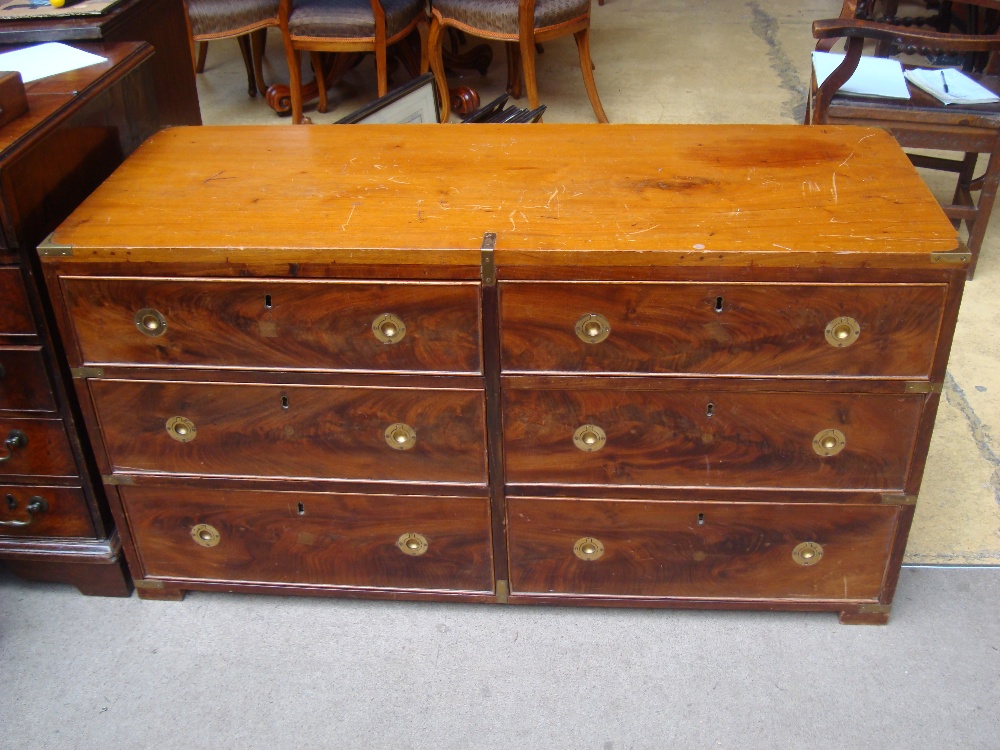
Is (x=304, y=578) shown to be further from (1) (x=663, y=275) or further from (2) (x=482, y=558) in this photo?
(1) (x=663, y=275)

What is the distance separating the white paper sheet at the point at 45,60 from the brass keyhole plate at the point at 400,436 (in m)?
0.97

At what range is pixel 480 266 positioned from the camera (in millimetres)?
1553

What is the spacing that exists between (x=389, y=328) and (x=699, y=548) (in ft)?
2.37

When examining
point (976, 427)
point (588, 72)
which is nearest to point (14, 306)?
point (976, 427)

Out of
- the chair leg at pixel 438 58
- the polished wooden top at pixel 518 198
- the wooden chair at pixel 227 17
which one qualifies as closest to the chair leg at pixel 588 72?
the chair leg at pixel 438 58

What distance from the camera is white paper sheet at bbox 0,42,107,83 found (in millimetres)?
1889

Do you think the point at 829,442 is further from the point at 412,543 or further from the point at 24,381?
the point at 24,381

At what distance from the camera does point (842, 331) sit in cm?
158

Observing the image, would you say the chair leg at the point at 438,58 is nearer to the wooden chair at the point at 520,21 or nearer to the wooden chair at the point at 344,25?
the wooden chair at the point at 520,21

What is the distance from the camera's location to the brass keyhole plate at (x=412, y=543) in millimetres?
1862

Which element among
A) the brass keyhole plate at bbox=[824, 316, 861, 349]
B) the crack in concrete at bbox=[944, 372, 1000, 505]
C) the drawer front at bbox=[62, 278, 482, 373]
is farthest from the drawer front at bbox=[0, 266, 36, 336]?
the crack in concrete at bbox=[944, 372, 1000, 505]

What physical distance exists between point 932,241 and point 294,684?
4.48 ft

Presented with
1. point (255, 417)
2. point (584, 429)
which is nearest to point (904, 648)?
point (584, 429)

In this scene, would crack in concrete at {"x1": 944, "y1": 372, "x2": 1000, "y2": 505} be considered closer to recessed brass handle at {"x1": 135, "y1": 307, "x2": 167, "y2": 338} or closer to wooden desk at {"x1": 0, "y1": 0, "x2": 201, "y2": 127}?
recessed brass handle at {"x1": 135, "y1": 307, "x2": 167, "y2": 338}
